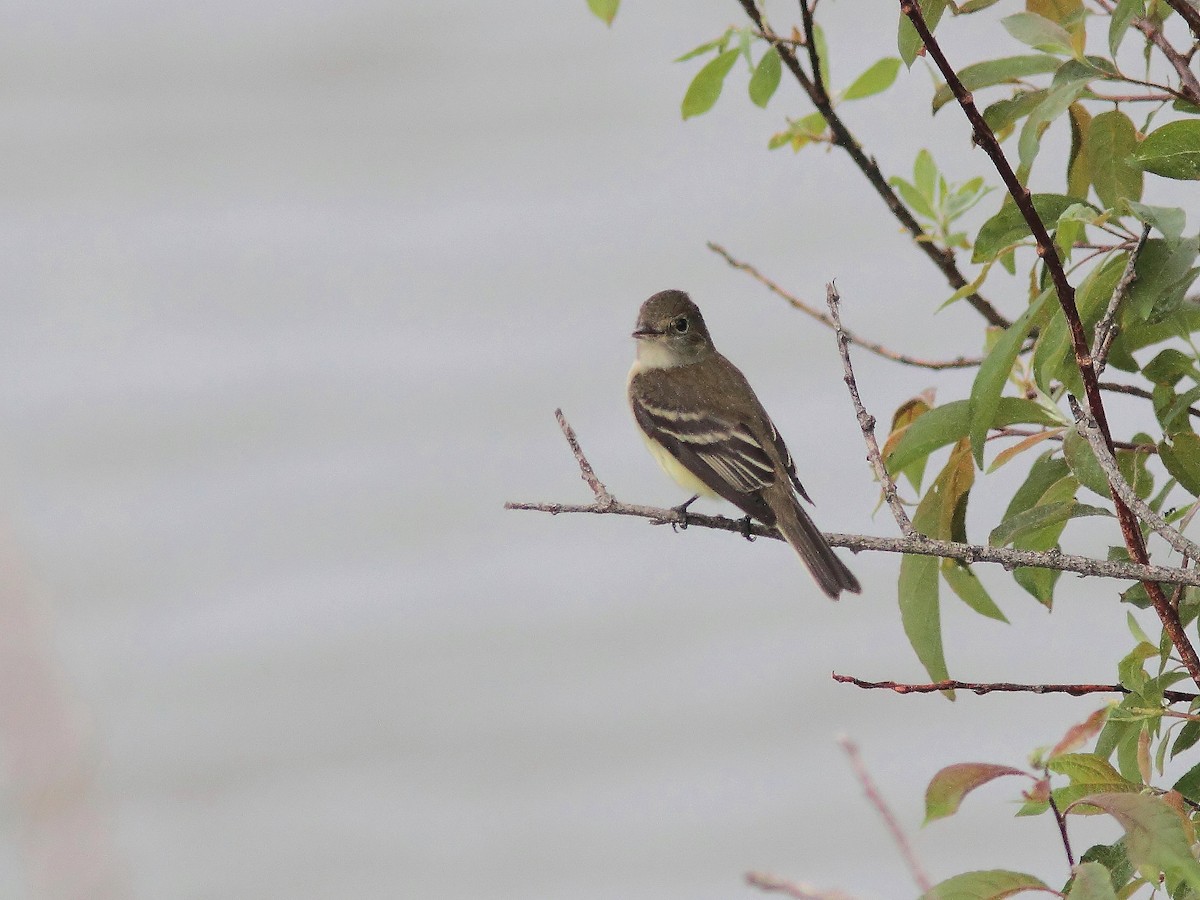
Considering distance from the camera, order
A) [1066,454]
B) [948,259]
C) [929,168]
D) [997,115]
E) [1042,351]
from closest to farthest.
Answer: [1042,351], [1066,454], [997,115], [948,259], [929,168]

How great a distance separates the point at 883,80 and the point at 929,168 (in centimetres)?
23

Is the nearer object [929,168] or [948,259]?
[948,259]

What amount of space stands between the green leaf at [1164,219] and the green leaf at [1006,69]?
20.1 inches

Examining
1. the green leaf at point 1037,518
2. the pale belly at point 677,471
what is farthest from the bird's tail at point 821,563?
the green leaf at point 1037,518

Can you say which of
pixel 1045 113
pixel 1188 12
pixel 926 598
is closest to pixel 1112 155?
pixel 1188 12

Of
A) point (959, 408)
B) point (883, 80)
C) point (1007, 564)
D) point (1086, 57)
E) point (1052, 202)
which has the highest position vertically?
point (883, 80)

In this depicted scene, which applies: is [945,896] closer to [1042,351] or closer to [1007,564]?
[1007,564]

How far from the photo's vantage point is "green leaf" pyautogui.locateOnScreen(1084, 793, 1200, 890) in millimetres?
1711

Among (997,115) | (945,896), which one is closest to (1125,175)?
(997,115)

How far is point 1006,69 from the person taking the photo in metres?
2.48

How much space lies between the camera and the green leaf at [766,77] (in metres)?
3.23

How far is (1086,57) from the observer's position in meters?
2.35

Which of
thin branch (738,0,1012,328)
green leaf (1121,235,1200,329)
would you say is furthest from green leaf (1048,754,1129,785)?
thin branch (738,0,1012,328)

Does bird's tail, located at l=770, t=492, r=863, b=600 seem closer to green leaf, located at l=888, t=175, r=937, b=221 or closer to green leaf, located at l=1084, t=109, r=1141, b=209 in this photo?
green leaf, located at l=888, t=175, r=937, b=221
